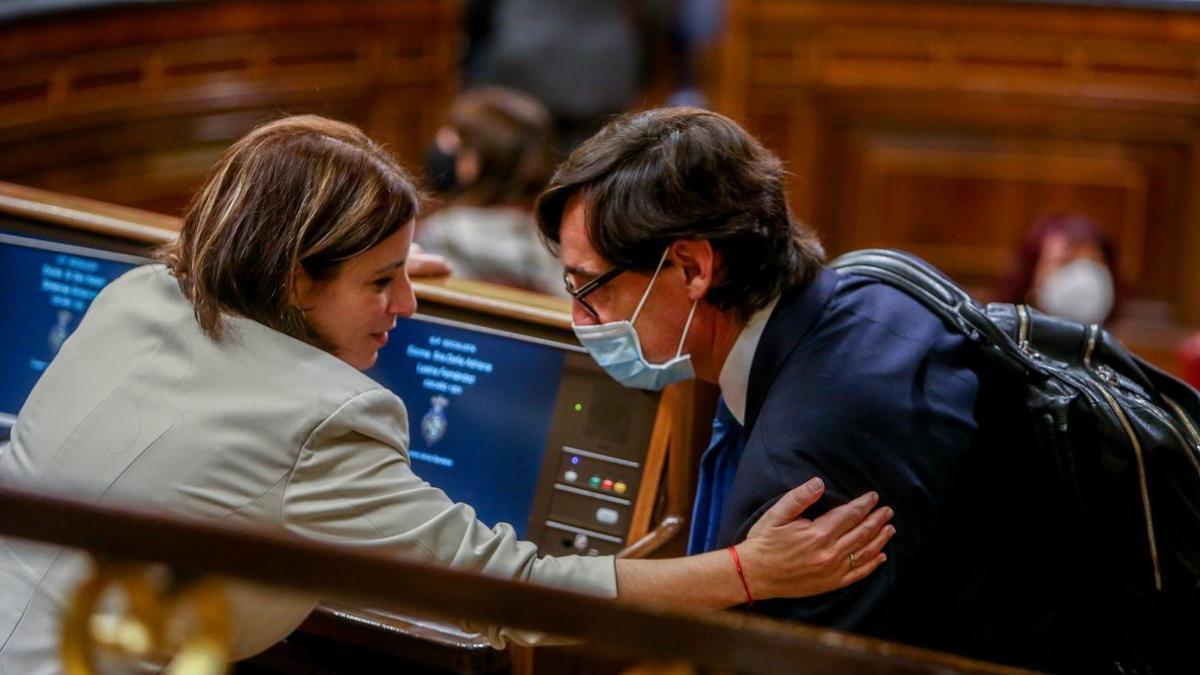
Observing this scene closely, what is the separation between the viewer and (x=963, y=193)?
19.2 ft

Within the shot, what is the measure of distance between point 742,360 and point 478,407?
0.47 meters

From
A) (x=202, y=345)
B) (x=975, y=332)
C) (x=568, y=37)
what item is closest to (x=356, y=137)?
(x=202, y=345)

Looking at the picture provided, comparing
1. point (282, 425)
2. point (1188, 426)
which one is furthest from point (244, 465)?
point (1188, 426)

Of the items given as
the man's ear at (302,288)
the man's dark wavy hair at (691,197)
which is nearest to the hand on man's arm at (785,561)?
the man's dark wavy hair at (691,197)

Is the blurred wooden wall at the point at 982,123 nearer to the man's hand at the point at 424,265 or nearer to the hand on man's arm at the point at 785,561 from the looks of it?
the man's hand at the point at 424,265

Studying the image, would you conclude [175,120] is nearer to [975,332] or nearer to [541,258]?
[541,258]

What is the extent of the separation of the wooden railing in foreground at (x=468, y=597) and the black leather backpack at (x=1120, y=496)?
1.95 feet

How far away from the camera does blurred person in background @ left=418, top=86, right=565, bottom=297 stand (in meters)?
3.65

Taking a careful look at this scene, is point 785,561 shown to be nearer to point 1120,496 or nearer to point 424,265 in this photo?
point 1120,496

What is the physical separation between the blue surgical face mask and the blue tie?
9 centimetres

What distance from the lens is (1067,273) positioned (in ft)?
Result: 13.2

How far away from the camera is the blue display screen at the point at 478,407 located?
225cm

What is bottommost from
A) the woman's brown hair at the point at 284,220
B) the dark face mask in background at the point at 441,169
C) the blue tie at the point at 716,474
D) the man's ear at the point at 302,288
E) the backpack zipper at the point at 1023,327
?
the dark face mask in background at the point at 441,169

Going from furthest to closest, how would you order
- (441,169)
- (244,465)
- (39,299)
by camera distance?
(441,169)
(39,299)
(244,465)
